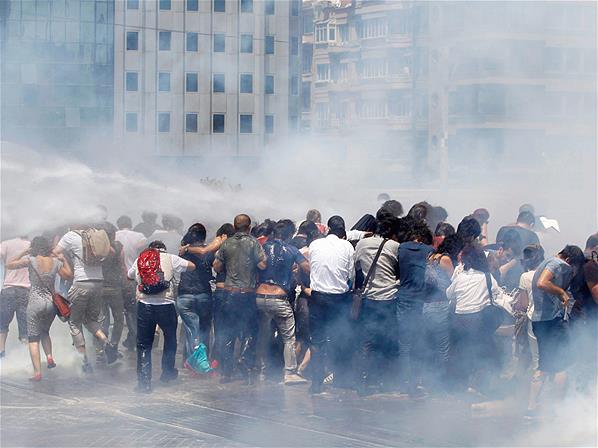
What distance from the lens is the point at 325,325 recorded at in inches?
378

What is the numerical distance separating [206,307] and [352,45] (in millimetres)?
7121

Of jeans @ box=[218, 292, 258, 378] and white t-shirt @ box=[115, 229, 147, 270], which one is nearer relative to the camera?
jeans @ box=[218, 292, 258, 378]

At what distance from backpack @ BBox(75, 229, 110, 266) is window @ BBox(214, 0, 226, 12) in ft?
24.9

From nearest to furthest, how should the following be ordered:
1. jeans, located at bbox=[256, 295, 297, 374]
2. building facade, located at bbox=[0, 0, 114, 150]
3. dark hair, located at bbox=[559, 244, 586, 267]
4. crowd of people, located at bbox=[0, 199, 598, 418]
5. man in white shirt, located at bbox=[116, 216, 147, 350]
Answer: dark hair, located at bbox=[559, 244, 586, 267] → crowd of people, located at bbox=[0, 199, 598, 418] → jeans, located at bbox=[256, 295, 297, 374] → man in white shirt, located at bbox=[116, 216, 147, 350] → building facade, located at bbox=[0, 0, 114, 150]

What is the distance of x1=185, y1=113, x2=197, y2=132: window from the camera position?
873 inches

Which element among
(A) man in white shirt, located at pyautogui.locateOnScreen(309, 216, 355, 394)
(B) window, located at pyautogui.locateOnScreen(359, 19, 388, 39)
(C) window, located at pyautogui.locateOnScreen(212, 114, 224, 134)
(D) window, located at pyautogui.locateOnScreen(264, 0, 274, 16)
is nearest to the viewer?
(A) man in white shirt, located at pyautogui.locateOnScreen(309, 216, 355, 394)

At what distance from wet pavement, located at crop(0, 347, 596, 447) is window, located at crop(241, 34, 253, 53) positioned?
9.66m

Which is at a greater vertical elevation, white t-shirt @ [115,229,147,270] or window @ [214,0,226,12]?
window @ [214,0,226,12]

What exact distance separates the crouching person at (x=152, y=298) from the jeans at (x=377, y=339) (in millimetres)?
1651

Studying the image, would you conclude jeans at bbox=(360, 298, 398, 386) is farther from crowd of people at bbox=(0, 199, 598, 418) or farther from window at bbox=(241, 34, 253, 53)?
window at bbox=(241, 34, 253, 53)

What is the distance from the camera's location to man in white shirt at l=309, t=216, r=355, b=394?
31.3 ft

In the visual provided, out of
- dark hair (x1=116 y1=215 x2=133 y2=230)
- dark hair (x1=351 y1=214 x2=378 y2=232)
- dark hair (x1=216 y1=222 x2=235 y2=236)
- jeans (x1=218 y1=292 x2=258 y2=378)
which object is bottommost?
jeans (x1=218 y1=292 x2=258 y2=378)

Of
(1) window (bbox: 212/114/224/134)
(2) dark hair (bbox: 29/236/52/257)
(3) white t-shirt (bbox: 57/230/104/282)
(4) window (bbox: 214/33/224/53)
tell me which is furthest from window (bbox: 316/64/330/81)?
(2) dark hair (bbox: 29/236/52/257)

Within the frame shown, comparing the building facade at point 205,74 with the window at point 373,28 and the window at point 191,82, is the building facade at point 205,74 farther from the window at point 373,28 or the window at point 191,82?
the window at point 373,28
